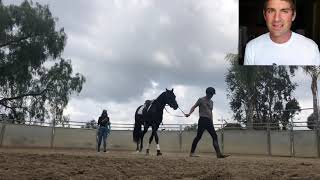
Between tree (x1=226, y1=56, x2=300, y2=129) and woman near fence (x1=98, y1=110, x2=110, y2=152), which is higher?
tree (x1=226, y1=56, x2=300, y2=129)

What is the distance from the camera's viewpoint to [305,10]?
10.3 meters

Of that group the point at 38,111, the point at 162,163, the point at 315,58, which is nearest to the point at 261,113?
the point at 38,111

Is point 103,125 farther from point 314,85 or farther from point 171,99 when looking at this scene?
point 314,85

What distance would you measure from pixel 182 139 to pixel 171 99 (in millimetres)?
6441

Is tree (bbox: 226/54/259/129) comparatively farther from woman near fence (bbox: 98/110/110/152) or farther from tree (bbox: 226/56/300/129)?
woman near fence (bbox: 98/110/110/152)

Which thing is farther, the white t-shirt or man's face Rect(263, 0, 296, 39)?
the white t-shirt

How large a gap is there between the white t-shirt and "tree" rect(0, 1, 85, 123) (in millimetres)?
14520

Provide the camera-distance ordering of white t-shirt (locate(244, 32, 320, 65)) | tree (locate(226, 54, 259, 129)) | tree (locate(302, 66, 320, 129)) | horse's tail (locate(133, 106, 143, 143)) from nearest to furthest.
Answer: white t-shirt (locate(244, 32, 320, 65)), horse's tail (locate(133, 106, 143, 143)), tree (locate(302, 66, 320, 129)), tree (locate(226, 54, 259, 129))

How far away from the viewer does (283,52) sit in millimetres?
10578

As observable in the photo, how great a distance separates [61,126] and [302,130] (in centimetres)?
942

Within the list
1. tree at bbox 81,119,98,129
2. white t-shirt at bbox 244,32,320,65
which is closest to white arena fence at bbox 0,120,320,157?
tree at bbox 81,119,98,129

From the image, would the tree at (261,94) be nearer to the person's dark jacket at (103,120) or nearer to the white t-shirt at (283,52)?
the person's dark jacket at (103,120)

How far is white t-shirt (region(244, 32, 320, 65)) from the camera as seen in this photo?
34.2 feet

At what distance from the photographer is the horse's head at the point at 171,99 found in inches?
563
